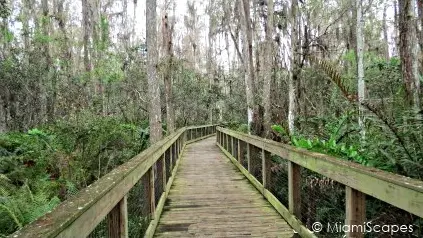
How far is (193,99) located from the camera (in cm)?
2873

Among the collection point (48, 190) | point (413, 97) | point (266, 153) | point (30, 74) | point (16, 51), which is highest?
point (16, 51)

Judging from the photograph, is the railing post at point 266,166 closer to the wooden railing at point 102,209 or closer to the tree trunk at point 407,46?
the wooden railing at point 102,209

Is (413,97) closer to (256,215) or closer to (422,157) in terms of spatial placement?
(422,157)

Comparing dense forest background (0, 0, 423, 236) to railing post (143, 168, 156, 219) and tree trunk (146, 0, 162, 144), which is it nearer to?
tree trunk (146, 0, 162, 144)

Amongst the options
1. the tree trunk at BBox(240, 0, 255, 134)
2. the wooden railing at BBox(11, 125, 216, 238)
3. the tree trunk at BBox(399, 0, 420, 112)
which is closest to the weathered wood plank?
the wooden railing at BBox(11, 125, 216, 238)

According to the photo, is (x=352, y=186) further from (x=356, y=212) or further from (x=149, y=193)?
(x=149, y=193)

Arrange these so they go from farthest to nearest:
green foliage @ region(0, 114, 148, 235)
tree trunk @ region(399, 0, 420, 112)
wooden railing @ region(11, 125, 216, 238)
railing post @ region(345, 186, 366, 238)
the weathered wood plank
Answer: tree trunk @ region(399, 0, 420, 112) → green foliage @ region(0, 114, 148, 235) → railing post @ region(345, 186, 366, 238) → the weathered wood plank → wooden railing @ region(11, 125, 216, 238)

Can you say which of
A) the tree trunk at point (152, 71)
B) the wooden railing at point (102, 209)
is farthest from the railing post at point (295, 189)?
the tree trunk at point (152, 71)

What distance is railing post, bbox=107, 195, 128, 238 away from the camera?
263 cm

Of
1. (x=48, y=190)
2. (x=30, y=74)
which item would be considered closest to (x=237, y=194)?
(x=48, y=190)

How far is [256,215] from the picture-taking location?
4.95 meters

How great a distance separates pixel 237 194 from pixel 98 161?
4096 millimetres

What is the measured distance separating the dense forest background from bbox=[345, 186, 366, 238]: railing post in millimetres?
1223

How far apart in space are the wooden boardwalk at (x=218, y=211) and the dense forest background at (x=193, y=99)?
1297 millimetres
